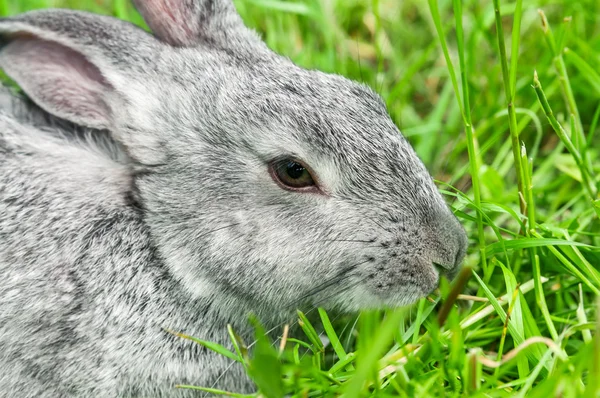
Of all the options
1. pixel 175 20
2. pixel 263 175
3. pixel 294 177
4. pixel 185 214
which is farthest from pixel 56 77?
pixel 294 177

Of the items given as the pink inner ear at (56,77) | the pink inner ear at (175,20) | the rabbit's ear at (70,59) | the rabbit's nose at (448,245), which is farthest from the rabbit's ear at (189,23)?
the rabbit's nose at (448,245)

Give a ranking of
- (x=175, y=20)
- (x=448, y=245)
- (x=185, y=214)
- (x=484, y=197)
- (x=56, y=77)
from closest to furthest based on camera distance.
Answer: (x=448, y=245) < (x=185, y=214) < (x=56, y=77) < (x=175, y=20) < (x=484, y=197)

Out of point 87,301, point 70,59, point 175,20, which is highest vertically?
point 175,20

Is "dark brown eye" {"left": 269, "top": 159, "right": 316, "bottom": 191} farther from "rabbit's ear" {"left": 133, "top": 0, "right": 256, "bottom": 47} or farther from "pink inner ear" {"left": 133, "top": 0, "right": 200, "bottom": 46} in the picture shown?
"pink inner ear" {"left": 133, "top": 0, "right": 200, "bottom": 46}

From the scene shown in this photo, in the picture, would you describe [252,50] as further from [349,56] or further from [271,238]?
[349,56]

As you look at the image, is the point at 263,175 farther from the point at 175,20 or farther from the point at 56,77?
the point at 56,77

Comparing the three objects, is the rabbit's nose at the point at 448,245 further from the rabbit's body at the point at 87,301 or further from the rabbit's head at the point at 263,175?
the rabbit's body at the point at 87,301

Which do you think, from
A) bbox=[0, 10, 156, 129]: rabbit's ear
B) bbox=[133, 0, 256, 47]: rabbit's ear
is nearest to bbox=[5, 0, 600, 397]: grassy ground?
bbox=[133, 0, 256, 47]: rabbit's ear
